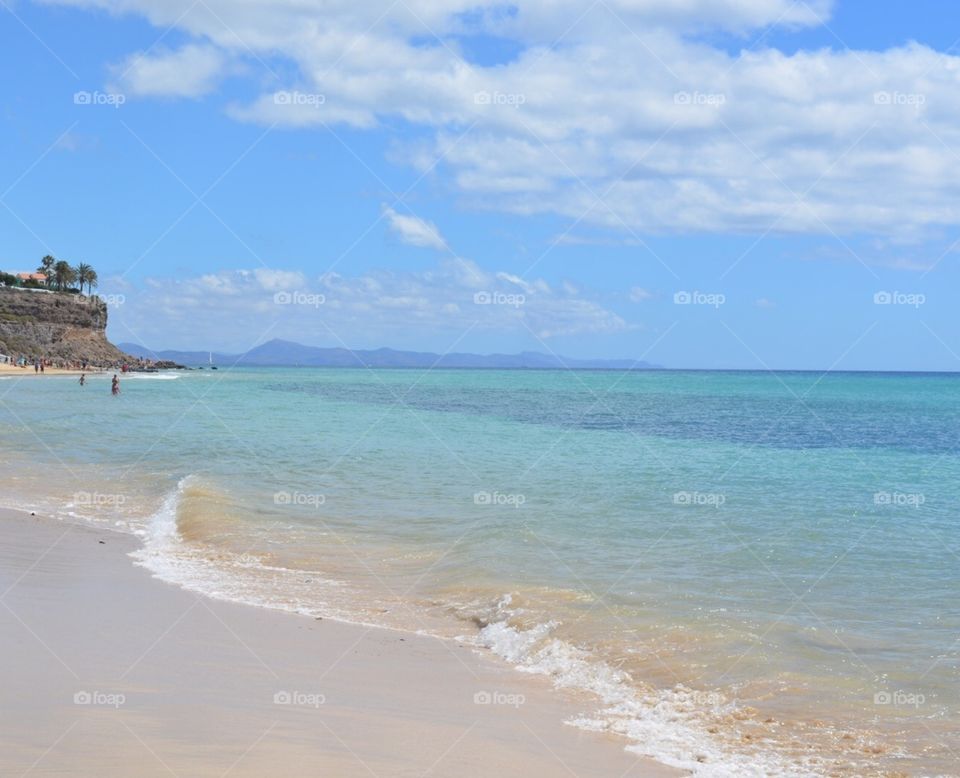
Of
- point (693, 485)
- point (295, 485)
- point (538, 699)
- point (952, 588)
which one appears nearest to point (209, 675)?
point (538, 699)

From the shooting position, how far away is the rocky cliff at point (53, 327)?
4643 inches

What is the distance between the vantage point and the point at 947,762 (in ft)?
→ 22.1

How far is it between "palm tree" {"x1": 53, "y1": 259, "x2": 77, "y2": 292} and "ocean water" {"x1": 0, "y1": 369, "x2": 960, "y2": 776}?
123471mm

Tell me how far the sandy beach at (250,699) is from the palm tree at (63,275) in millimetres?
147250

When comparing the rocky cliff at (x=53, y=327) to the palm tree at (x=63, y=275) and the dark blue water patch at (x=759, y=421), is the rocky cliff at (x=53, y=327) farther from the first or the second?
the dark blue water patch at (x=759, y=421)

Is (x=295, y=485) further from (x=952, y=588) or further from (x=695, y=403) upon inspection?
(x=695, y=403)

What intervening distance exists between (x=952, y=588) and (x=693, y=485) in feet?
31.8

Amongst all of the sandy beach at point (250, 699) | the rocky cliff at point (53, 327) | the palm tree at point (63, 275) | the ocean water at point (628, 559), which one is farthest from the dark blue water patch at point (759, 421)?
the palm tree at point (63, 275)

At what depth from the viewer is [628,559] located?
13.1 m

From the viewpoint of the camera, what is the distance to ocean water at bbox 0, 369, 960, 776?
304 inches

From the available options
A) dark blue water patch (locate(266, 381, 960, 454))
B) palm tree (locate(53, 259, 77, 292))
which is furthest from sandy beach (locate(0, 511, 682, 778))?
palm tree (locate(53, 259, 77, 292))

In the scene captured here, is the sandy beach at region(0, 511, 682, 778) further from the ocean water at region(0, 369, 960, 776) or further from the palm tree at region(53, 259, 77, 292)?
the palm tree at region(53, 259, 77, 292)

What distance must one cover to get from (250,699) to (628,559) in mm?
7303

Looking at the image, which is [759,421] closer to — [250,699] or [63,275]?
[250,699]
